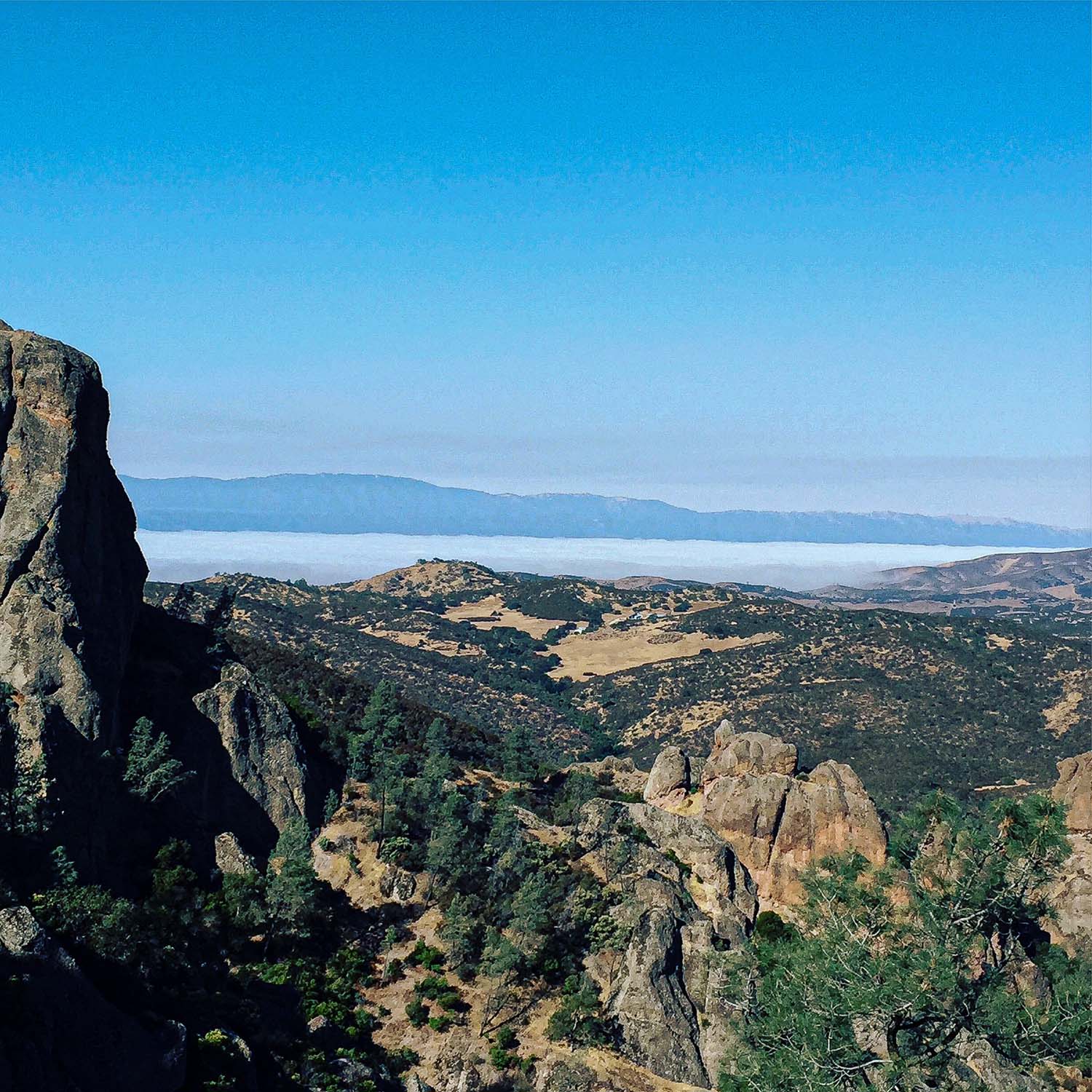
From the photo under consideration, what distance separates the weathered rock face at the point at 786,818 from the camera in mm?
46031

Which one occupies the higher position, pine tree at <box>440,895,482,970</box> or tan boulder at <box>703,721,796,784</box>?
tan boulder at <box>703,721,796,784</box>

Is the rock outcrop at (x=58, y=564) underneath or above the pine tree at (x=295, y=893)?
above

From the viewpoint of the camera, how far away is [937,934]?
1056 inches

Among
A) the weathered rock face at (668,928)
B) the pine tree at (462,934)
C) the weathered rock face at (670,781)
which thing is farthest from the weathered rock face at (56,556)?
the weathered rock face at (670,781)

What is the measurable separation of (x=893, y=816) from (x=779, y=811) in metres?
18.8

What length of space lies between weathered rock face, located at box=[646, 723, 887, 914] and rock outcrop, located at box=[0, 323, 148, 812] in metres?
30.3

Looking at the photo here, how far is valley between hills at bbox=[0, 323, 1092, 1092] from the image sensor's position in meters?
25.2

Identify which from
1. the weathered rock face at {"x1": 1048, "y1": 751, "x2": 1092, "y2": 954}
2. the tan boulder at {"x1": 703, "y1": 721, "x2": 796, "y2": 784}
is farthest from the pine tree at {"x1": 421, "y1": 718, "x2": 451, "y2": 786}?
the weathered rock face at {"x1": 1048, "y1": 751, "x2": 1092, "y2": 954}

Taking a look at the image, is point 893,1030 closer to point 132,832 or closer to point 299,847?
point 299,847

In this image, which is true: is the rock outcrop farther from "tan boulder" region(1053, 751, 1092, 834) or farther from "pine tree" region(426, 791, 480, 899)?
"tan boulder" region(1053, 751, 1092, 834)

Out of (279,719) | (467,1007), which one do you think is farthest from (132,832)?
(467,1007)

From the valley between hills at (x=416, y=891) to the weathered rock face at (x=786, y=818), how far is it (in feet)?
0.49

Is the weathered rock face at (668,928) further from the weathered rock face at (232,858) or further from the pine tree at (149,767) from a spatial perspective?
the pine tree at (149,767)

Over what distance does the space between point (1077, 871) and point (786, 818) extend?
13.2 m
